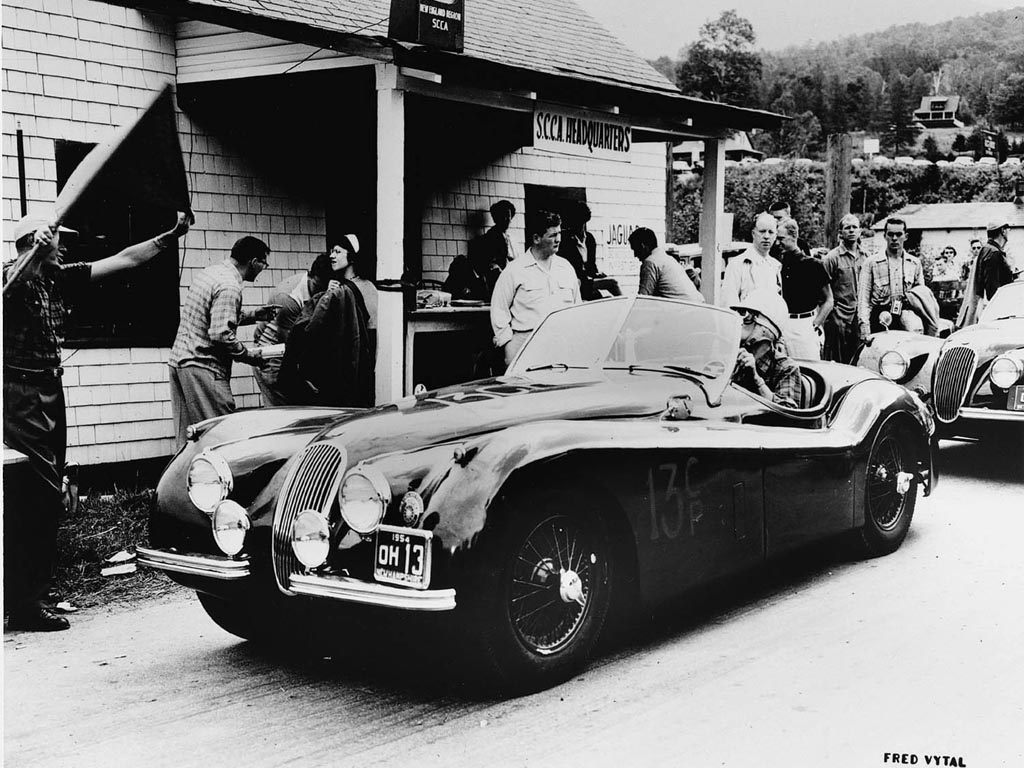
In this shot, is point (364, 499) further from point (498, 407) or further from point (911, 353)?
point (911, 353)

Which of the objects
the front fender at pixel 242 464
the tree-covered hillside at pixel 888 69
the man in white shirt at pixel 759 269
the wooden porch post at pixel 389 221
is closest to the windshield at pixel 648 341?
the front fender at pixel 242 464

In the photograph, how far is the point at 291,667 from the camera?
13.9ft

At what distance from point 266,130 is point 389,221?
2.10m

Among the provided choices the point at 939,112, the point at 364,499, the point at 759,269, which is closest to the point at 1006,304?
the point at 759,269

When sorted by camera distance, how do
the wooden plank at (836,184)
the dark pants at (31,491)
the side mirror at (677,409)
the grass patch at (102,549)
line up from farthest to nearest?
the wooden plank at (836,184) → the grass patch at (102,549) → the dark pants at (31,491) → the side mirror at (677,409)

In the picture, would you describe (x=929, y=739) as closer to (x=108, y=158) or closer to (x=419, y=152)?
(x=108, y=158)

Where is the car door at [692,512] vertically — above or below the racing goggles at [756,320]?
below

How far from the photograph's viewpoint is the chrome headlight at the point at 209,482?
4.08 metres

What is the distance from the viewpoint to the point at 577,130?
9242 mm

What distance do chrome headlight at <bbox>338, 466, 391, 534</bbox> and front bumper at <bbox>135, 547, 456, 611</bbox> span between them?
20 cm

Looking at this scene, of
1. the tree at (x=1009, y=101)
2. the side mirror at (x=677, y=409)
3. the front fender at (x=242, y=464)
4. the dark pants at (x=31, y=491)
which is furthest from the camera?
the tree at (x=1009, y=101)

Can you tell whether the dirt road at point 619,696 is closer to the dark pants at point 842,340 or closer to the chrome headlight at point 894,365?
the chrome headlight at point 894,365

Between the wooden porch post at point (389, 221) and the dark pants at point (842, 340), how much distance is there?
199 inches

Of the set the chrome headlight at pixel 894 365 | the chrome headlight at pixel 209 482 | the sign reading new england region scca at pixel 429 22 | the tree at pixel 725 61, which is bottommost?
the chrome headlight at pixel 209 482
